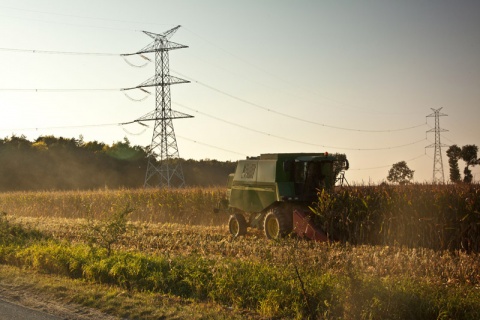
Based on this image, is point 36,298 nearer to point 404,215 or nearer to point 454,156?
point 404,215

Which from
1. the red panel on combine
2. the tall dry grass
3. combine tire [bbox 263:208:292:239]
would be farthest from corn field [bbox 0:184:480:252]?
the tall dry grass

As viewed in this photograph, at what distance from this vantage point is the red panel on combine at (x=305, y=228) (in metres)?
15.6

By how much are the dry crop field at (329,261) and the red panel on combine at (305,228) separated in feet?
1.61

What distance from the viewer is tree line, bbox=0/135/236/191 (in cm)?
5864

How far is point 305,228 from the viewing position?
15789mm

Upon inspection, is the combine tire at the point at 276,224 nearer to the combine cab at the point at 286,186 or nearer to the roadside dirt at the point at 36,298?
the combine cab at the point at 286,186

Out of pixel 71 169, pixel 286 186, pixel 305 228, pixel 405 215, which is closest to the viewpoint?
pixel 405 215

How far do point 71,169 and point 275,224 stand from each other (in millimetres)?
47318

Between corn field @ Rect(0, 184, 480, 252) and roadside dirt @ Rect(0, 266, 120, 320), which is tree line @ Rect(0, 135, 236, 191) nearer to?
corn field @ Rect(0, 184, 480, 252)

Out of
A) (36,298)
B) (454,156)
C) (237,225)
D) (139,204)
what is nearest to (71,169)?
(139,204)

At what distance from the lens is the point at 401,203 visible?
50.8 feet

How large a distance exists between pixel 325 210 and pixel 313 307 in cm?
774

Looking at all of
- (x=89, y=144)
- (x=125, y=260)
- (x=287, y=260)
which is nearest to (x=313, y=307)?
(x=287, y=260)

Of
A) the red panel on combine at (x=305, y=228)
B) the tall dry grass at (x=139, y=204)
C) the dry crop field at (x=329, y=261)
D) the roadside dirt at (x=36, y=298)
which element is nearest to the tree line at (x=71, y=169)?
the tall dry grass at (x=139, y=204)
